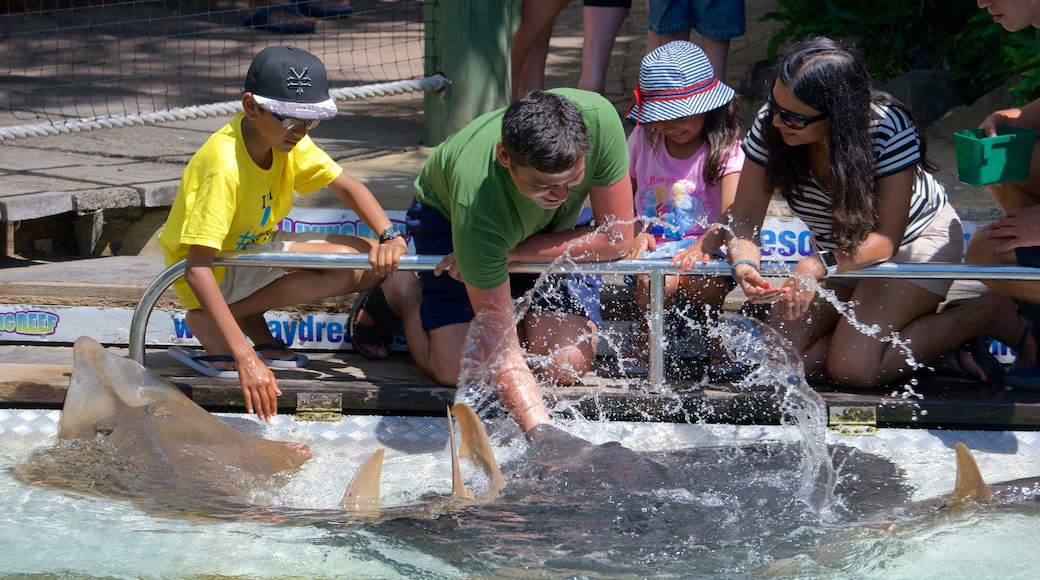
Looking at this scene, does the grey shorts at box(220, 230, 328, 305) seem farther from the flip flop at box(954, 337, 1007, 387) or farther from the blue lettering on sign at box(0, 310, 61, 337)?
the flip flop at box(954, 337, 1007, 387)

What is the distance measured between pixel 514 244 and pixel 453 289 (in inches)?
21.5

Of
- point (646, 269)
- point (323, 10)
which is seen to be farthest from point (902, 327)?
point (323, 10)

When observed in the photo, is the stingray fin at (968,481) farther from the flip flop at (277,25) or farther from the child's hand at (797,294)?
the flip flop at (277,25)

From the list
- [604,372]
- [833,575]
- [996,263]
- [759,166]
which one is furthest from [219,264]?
[996,263]

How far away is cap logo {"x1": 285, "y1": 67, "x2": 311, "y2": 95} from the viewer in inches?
162

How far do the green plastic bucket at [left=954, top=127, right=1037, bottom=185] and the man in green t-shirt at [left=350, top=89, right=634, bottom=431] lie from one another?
1.17 metres

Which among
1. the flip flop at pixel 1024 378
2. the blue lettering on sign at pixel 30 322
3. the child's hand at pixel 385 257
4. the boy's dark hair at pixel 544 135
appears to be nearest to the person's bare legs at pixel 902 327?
the flip flop at pixel 1024 378

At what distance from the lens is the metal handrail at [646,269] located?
3.96 meters

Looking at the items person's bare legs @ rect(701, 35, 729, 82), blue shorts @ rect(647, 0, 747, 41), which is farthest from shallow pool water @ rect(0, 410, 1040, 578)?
blue shorts @ rect(647, 0, 747, 41)

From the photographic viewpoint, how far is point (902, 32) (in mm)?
8008

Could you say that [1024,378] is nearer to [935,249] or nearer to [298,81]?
[935,249]

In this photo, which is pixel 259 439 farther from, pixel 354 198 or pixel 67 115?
pixel 67 115

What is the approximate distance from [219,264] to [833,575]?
7.53 feet

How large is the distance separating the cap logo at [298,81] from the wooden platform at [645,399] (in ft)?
3.65
